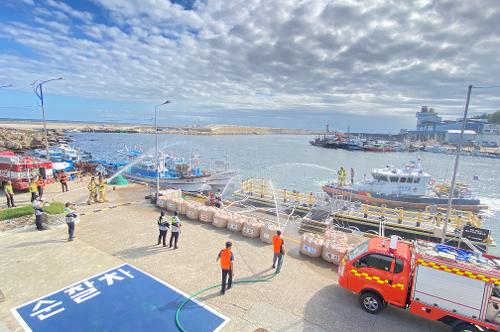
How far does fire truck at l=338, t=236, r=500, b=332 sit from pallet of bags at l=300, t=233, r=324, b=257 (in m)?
2.76

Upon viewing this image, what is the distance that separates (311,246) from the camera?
1149cm

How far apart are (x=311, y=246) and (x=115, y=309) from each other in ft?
24.3

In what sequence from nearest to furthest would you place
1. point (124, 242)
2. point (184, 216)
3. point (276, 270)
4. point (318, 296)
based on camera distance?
point (318, 296), point (276, 270), point (124, 242), point (184, 216)

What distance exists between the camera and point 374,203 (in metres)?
27.2

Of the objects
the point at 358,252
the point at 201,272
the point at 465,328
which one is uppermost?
the point at 358,252

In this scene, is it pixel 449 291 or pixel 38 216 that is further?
pixel 38 216

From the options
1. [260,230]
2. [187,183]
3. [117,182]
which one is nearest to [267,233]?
[260,230]

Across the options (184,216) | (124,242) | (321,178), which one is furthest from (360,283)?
(321,178)

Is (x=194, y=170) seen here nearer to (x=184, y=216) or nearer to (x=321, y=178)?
(x=184, y=216)

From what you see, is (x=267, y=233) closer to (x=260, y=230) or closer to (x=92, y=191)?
(x=260, y=230)

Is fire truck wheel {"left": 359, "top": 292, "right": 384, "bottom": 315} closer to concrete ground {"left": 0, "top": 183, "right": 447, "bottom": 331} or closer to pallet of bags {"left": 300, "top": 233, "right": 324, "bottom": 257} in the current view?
concrete ground {"left": 0, "top": 183, "right": 447, "bottom": 331}

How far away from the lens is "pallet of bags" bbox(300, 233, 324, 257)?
11383mm

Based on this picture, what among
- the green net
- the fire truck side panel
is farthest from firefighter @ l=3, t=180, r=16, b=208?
the fire truck side panel

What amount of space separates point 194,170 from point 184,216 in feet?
49.2
